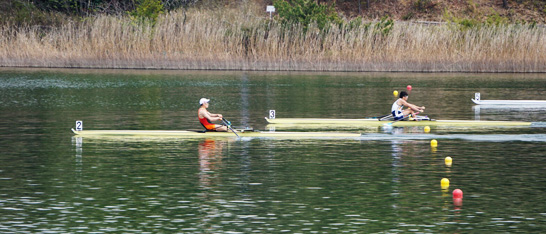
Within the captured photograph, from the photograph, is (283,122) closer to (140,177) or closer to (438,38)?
(140,177)

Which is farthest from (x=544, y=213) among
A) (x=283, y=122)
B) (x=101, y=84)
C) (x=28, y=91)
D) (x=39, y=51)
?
(x=39, y=51)

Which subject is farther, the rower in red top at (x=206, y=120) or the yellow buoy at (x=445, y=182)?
the rower in red top at (x=206, y=120)

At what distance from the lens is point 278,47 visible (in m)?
46.8

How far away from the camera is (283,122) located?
25297mm

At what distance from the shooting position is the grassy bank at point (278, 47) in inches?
1797

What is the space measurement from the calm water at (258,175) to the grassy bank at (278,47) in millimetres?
14650

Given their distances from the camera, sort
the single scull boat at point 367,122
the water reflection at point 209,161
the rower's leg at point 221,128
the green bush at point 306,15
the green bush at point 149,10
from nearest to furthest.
Answer: 1. the water reflection at point 209,161
2. the rower's leg at point 221,128
3. the single scull boat at point 367,122
4. the green bush at point 306,15
5. the green bush at point 149,10

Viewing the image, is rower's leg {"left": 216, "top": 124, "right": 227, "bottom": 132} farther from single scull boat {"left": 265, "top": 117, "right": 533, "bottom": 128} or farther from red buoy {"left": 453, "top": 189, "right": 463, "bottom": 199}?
red buoy {"left": 453, "top": 189, "right": 463, "bottom": 199}

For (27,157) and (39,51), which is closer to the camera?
(27,157)

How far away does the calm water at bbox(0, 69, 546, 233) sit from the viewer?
12.5 meters

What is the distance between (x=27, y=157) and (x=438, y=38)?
31802 mm

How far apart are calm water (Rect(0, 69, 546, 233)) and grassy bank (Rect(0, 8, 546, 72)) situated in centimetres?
1465

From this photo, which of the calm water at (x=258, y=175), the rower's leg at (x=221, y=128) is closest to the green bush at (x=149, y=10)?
the calm water at (x=258, y=175)

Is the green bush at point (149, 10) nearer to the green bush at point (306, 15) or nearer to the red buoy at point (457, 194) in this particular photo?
the green bush at point (306, 15)
